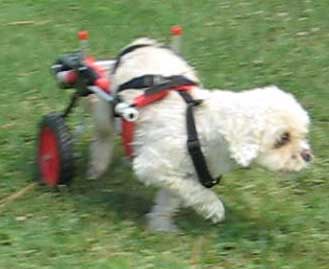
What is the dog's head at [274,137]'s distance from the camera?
4.22 meters

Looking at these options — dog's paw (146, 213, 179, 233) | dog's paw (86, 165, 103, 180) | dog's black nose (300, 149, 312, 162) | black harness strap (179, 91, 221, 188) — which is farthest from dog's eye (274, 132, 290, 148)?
dog's paw (86, 165, 103, 180)

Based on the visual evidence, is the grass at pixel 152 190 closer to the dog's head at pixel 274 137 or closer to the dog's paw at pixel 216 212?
the dog's paw at pixel 216 212

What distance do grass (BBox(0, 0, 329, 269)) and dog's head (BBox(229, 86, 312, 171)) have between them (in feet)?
1.08

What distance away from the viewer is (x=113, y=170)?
5312mm

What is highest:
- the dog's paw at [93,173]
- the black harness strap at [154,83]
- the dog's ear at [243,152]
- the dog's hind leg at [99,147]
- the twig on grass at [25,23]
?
the black harness strap at [154,83]

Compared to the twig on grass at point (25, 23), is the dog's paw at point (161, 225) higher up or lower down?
lower down

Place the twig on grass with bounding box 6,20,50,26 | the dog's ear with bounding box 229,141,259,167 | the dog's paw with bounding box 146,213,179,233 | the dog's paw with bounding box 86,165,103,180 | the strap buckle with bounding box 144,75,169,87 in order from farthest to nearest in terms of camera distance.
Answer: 1. the twig on grass with bounding box 6,20,50,26
2. the dog's paw with bounding box 86,165,103,180
3. the dog's paw with bounding box 146,213,179,233
4. the strap buckle with bounding box 144,75,169,87
5. the dog's ear with bounding box 229,141,259,167

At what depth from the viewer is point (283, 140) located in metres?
4.30

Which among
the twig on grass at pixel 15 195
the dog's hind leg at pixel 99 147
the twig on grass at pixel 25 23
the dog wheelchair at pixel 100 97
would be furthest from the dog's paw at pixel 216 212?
the twig on grass at pixel 25 23

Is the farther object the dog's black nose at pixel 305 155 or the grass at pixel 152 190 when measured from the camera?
the grass at pixel 152 190

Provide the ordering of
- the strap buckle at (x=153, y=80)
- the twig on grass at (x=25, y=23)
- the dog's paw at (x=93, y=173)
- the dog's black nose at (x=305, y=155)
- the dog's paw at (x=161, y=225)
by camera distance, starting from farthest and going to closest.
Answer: the twig on grass at (x=25, y=23)
the dog's paw at (x=93, y=173)
the dog's paw at (x=161, y=225)
the strap buckle at (x=153, y=80)
the dog's black nose at (x=305, y=155)

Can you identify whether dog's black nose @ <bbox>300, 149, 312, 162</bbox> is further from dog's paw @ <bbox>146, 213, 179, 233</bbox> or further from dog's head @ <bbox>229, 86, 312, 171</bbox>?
dog's paw @ <bbox>146, 213, 179, 233</bbox>

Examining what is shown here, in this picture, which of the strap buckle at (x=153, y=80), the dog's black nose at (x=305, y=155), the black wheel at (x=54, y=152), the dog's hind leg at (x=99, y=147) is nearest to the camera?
the dog's black nose at (x=305, y=155)

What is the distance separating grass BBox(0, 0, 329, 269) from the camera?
177 inches
